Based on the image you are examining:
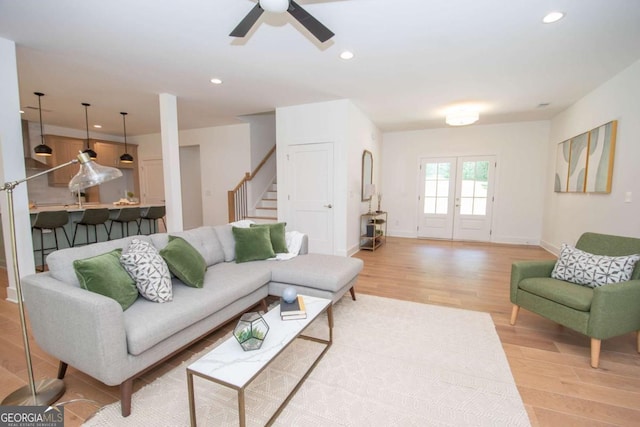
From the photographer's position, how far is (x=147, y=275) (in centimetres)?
191

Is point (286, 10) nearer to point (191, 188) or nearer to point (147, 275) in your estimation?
point (147, 275)

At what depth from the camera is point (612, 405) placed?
5.36 feet

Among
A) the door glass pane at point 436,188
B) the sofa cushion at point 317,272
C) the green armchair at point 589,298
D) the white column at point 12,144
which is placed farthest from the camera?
the door glass pane at point 436,188

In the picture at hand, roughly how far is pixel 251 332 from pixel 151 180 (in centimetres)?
782

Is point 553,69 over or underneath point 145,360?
over

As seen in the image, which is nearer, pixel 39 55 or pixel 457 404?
pixel 457 404

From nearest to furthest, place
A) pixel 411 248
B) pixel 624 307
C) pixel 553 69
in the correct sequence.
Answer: pixel 624 307
pixel 553 69
pixel 411 248

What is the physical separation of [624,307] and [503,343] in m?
0.82

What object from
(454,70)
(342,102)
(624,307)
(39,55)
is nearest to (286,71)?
(342,102)

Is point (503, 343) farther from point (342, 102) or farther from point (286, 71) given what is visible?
point (342, 102)

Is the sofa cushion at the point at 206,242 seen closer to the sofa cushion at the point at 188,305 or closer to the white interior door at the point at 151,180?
the sofa cushion at the point at 188,305

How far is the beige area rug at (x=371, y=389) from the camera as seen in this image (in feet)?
5.00

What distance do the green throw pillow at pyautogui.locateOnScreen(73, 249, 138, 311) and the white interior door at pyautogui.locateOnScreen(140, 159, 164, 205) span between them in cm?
662

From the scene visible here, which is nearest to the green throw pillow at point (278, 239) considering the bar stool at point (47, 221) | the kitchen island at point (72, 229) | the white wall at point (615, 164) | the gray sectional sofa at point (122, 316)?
the gray sectional sofa at point (122, 316)
